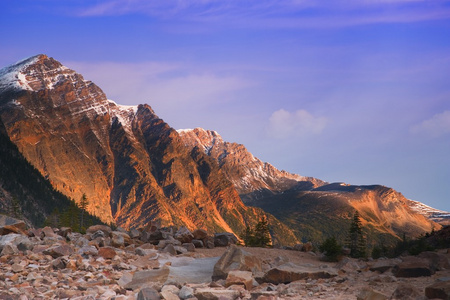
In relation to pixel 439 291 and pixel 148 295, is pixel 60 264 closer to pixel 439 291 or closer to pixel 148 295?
pixel 148 295

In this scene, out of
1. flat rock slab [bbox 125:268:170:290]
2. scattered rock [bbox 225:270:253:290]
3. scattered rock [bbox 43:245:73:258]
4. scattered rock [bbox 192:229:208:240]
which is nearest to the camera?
scattered rock [bbox 225:270:253:290]

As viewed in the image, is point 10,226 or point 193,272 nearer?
point 193,272

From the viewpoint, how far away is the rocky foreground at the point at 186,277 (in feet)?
41.6

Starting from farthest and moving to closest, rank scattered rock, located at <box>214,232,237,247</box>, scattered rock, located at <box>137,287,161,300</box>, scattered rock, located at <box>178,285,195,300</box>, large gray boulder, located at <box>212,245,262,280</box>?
1. scattered rock, located at <box>214,232,237,247</box>
2. large gray boulder, located at <box>212,245,262,280</box>
3. scattered rock, located at <box>178,285,195,300</box>
4. scattered rock, located at <box>137,287,161,300</box>

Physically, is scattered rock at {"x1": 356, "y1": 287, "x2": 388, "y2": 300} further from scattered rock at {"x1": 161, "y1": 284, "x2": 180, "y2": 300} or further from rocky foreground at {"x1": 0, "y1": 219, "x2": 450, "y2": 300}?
scattered rock at {"x1": 161, "y1": 284, "x2": 180, "y2": 300}

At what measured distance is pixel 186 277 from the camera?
1742 cm

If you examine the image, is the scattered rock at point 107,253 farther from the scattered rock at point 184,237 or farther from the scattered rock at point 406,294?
the scattered rock at point 406,294

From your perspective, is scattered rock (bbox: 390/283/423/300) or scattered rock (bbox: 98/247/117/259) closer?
scattered rock (bbox: 390/283/423/300)

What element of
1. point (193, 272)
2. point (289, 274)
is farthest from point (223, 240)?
point (289, 274)

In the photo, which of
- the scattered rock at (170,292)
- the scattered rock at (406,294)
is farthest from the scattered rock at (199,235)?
the scattered rock at (406,294)

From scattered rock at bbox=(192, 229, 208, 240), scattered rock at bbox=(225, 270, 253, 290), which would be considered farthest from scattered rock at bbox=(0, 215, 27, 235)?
scattered rock at bbox=(225, 270, 253, 290)

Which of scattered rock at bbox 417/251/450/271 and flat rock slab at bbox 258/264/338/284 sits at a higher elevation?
scattered rock at bbox 417/251/450/271

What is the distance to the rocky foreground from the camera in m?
12.7

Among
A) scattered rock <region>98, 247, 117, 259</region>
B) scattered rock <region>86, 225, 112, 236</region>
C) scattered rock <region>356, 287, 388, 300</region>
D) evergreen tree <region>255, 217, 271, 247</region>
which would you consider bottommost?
evergreen tree <region>255, 217, 271, 247</region>
